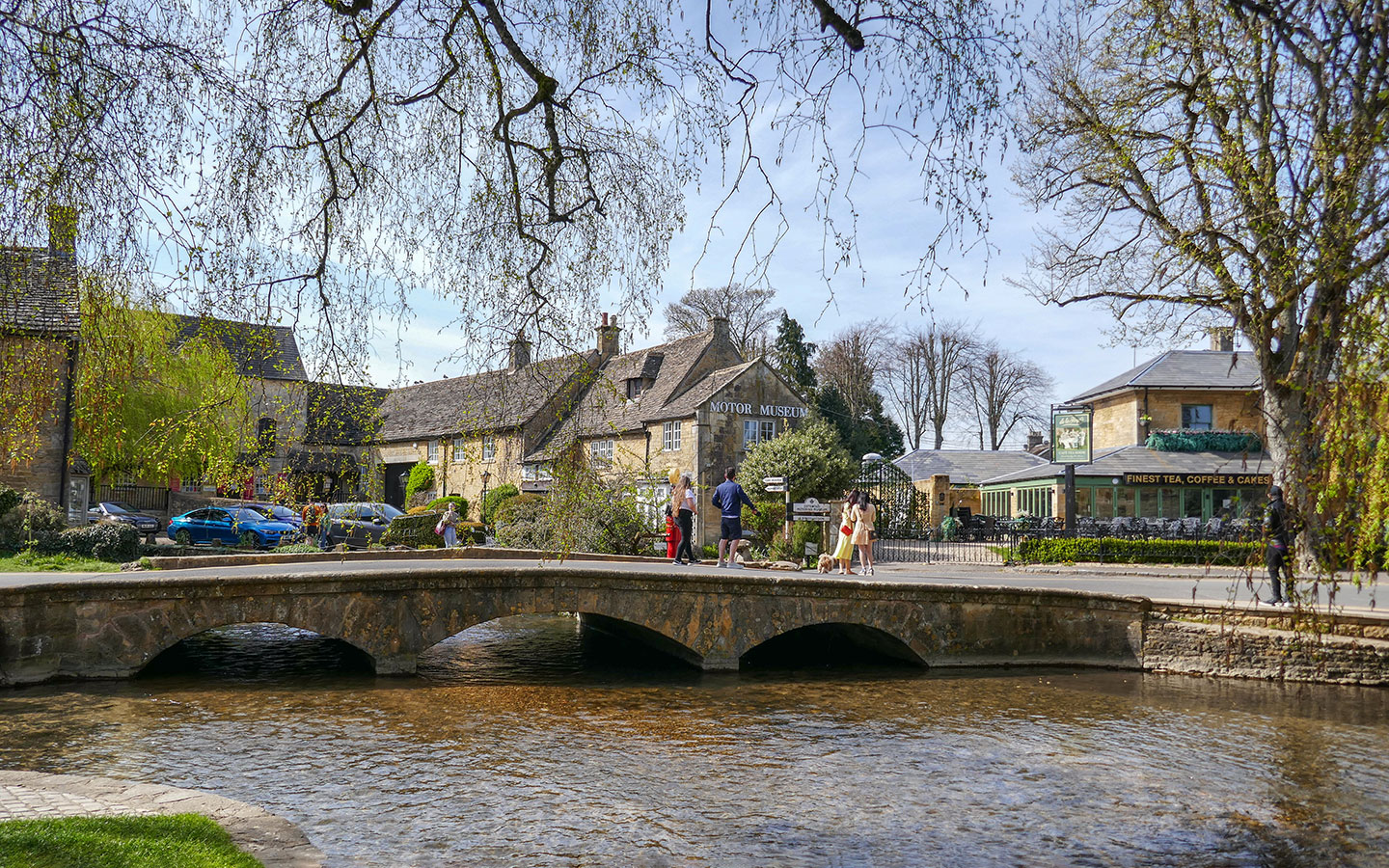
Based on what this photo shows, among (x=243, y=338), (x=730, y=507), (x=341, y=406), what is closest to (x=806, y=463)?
(x=730, y=507)

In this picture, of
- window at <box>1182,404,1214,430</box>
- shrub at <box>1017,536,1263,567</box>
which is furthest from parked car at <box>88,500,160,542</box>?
window at <box>1182,404,1214,430</box>

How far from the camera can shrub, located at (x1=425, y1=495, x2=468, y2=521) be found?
110ft

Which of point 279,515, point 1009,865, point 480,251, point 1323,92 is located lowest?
point 1009,865

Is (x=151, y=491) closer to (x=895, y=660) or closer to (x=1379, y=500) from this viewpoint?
(x=895, y=660)

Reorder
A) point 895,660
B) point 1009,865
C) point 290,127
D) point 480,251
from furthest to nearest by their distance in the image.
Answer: point 895,660
point 1009,865
point 480,251
point 290,127

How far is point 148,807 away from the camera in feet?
21.8

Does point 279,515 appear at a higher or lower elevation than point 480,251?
lower

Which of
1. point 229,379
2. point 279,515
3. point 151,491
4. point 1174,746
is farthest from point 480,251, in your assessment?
point 151,491

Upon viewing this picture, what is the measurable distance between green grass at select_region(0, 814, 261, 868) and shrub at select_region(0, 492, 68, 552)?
1722 cm

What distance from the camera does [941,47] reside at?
4.71 m

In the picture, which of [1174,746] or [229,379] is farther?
[1174,746]

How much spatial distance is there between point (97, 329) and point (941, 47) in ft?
14.5

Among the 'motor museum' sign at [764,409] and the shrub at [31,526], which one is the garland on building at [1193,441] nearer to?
the 'motor museum' sign at [764,409]

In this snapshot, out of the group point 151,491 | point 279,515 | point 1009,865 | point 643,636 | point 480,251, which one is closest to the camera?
point 480,251
